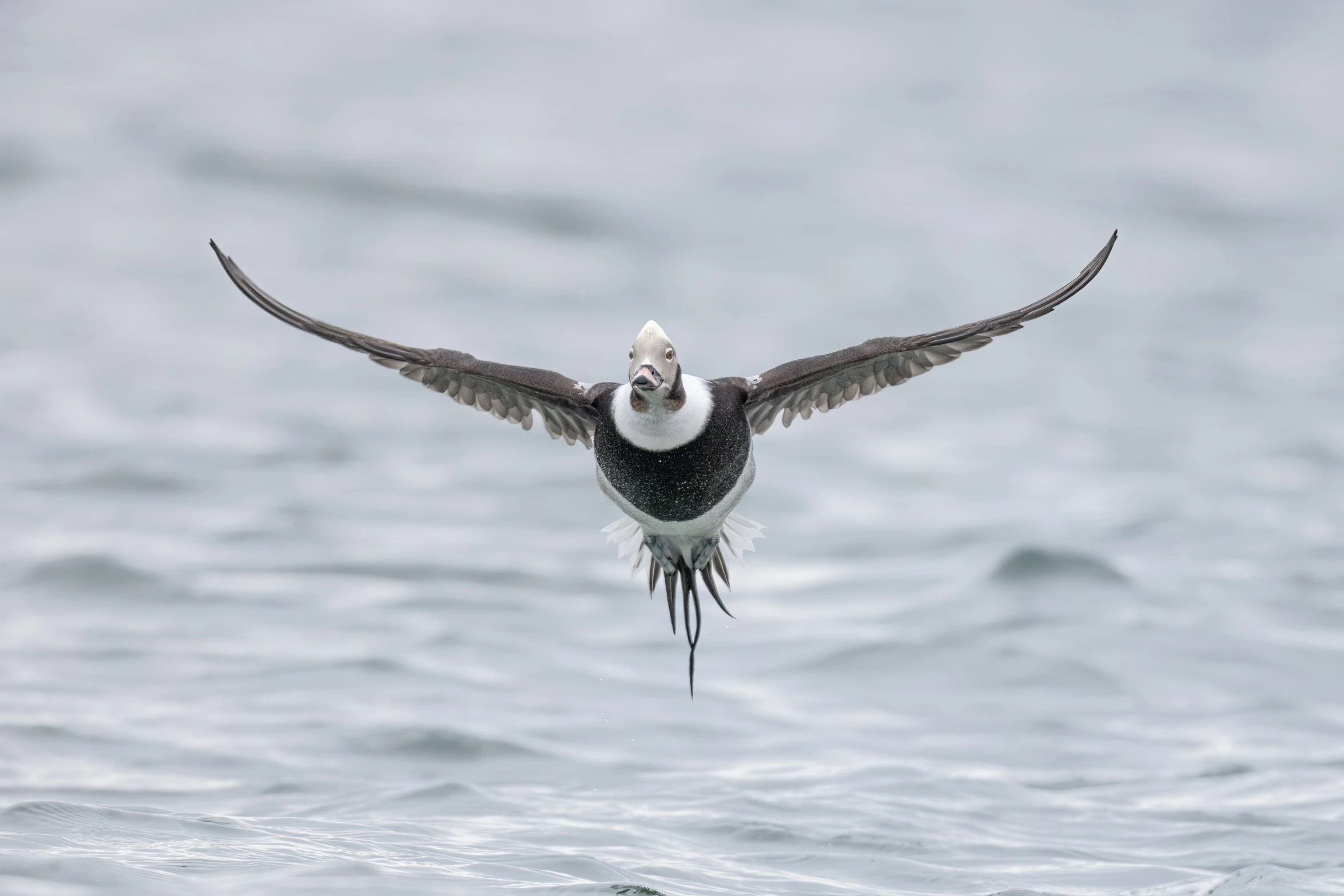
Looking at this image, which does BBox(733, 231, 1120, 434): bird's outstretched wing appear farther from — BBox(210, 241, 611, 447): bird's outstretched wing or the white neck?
BBox(210, 241, 611, 447): bird's outstretched wing

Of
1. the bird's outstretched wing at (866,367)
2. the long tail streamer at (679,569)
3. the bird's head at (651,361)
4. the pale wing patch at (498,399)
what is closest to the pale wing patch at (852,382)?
the bird's outstretched wing at (866,367)

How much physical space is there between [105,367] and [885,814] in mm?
14279

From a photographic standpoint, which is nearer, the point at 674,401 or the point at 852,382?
the point at 674,401

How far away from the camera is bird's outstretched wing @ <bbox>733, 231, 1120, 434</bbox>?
8867 mm

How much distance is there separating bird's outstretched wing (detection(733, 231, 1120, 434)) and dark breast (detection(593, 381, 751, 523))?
0.94ft

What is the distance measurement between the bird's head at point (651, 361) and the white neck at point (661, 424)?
1.06 ft

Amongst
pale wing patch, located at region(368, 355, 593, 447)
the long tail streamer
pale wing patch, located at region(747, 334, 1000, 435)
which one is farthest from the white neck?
the long tail streamer

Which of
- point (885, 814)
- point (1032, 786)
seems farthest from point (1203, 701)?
point (885, 814)

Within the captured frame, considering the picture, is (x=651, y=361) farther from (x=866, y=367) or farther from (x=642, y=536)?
(x=642, y=536)

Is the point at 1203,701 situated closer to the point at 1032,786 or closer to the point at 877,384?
the point at 1032,786

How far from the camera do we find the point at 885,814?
40.5ft

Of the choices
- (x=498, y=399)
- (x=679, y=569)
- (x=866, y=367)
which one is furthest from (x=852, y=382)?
(x=498, y=399)

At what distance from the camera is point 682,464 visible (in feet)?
29.4

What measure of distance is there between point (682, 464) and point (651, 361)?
2.71 ft
